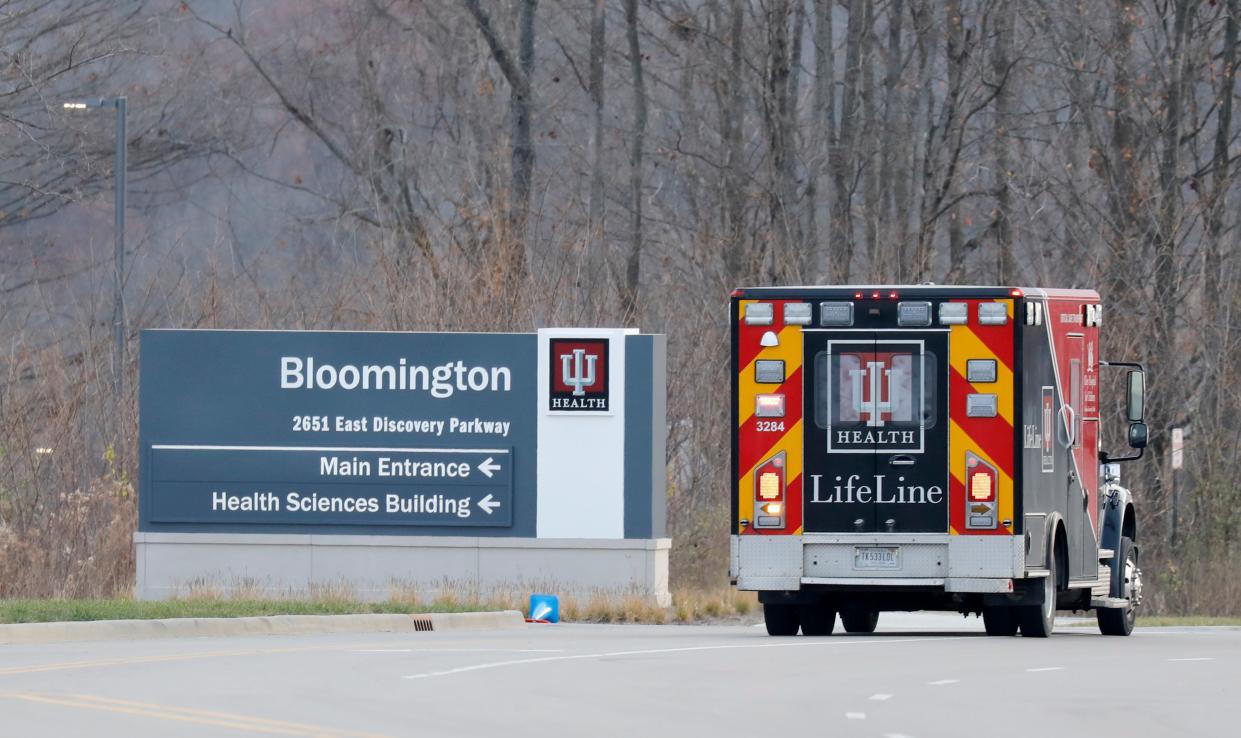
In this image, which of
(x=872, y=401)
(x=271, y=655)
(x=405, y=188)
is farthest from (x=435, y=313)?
(x=405, y=188)

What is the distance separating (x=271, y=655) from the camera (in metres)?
16.9

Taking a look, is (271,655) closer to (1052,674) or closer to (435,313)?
(1052,674)

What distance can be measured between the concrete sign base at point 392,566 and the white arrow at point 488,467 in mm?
713

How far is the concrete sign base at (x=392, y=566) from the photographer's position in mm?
24609

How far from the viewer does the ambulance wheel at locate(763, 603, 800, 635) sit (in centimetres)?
2055

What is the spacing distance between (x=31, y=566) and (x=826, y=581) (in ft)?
34.9

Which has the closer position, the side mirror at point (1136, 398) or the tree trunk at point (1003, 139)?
the side mirror at point (1136, 398)

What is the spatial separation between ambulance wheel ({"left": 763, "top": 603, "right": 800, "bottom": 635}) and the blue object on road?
10.8 feet

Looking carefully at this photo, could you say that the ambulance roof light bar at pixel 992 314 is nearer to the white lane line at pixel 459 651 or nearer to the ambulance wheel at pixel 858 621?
the ambulance wheel at pixel 858 621

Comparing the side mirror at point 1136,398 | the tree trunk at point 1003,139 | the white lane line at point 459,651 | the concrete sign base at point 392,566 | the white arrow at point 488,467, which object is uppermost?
the tree trunk at point 1003,139

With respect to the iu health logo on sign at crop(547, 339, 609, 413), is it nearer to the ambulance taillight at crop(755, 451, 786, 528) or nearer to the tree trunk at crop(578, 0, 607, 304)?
the ambulance taillight at crop(755, 451, 786, 528)

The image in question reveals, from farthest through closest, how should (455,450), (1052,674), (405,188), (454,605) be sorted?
1. (405,188)
2. (455,450)
3. (454,605)
4. (1052,674)

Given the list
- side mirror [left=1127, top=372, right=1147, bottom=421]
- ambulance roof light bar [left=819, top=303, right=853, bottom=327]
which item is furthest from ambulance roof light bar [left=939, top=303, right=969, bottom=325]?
side mirror [left=1127, top=372, right=1147, bottom=421]

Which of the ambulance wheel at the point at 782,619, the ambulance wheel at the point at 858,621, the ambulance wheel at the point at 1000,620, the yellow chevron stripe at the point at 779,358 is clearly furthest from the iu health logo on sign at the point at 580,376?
the ambulance wheel at the point at 1000,620
